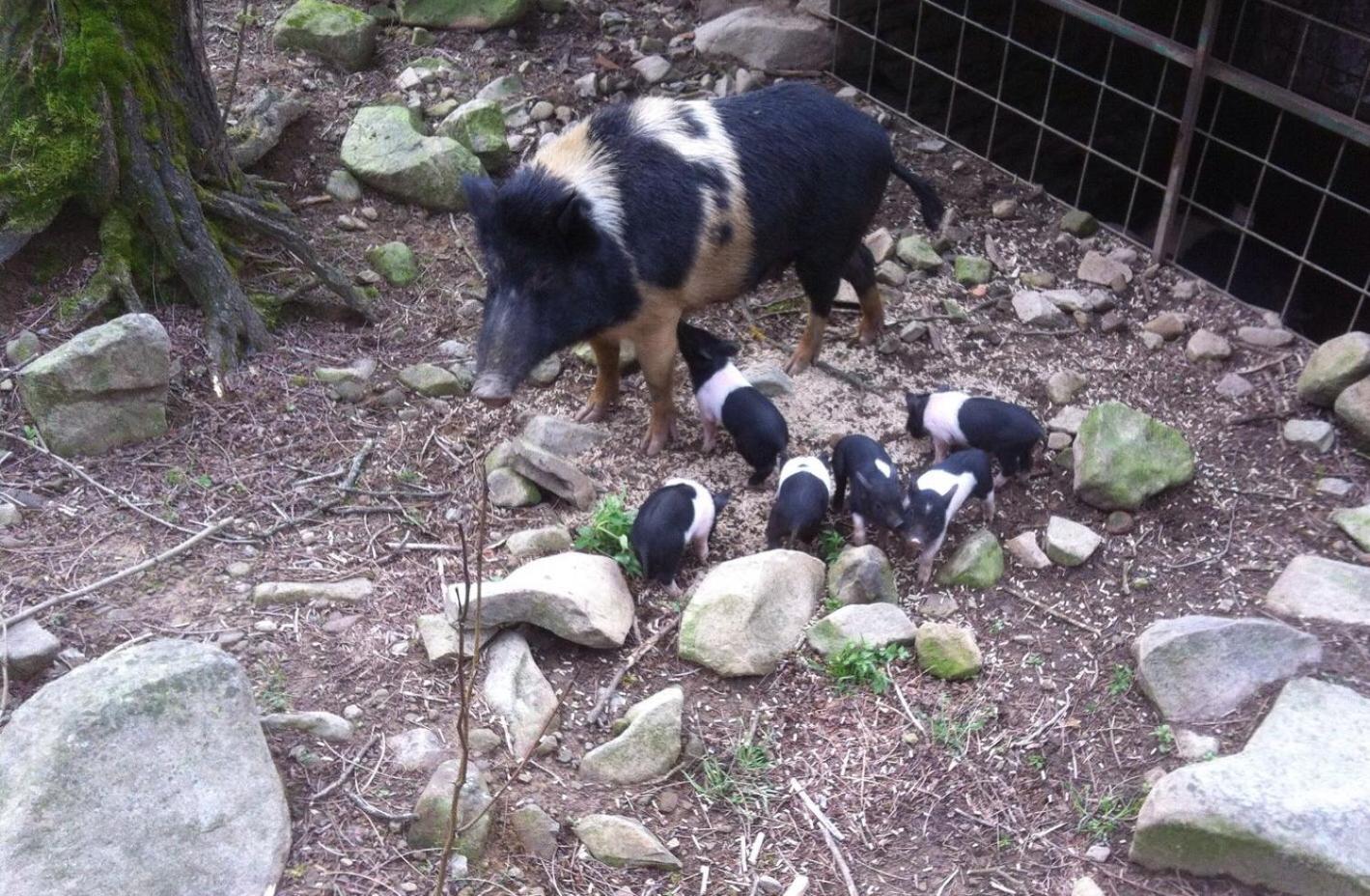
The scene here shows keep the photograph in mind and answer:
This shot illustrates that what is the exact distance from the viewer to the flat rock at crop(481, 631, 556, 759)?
359 cm

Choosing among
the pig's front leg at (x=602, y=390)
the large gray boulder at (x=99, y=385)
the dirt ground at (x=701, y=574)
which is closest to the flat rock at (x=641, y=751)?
the dirt ground at (x=701, y=574)

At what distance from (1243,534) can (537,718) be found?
8.52 feet

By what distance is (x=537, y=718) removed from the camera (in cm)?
362

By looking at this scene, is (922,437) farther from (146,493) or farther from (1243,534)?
(146,493)

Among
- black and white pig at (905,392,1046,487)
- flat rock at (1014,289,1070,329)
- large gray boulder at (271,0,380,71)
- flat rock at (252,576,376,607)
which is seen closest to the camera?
flat rock at (252,576,376,607)

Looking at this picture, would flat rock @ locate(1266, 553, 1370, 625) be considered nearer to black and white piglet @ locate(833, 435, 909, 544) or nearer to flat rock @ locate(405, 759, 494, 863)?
black and white piglet @ locate(833, 435, 909, 544)

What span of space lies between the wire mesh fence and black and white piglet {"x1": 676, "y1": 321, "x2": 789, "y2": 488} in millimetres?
2454

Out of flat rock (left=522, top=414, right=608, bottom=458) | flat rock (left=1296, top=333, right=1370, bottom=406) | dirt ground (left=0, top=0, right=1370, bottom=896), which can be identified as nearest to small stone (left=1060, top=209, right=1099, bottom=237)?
dirt ground (left=0, top=0, right=1370, bottom=896)

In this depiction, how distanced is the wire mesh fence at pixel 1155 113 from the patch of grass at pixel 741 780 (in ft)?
11.9

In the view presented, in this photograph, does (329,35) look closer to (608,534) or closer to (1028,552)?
(608,534)

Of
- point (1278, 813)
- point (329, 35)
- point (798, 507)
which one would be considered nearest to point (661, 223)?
point (798, 507)

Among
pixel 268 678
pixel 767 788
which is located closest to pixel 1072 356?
pixel 767 788

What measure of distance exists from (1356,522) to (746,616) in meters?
2.22

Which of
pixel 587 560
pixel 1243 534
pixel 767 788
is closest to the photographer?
pixel 767 788
